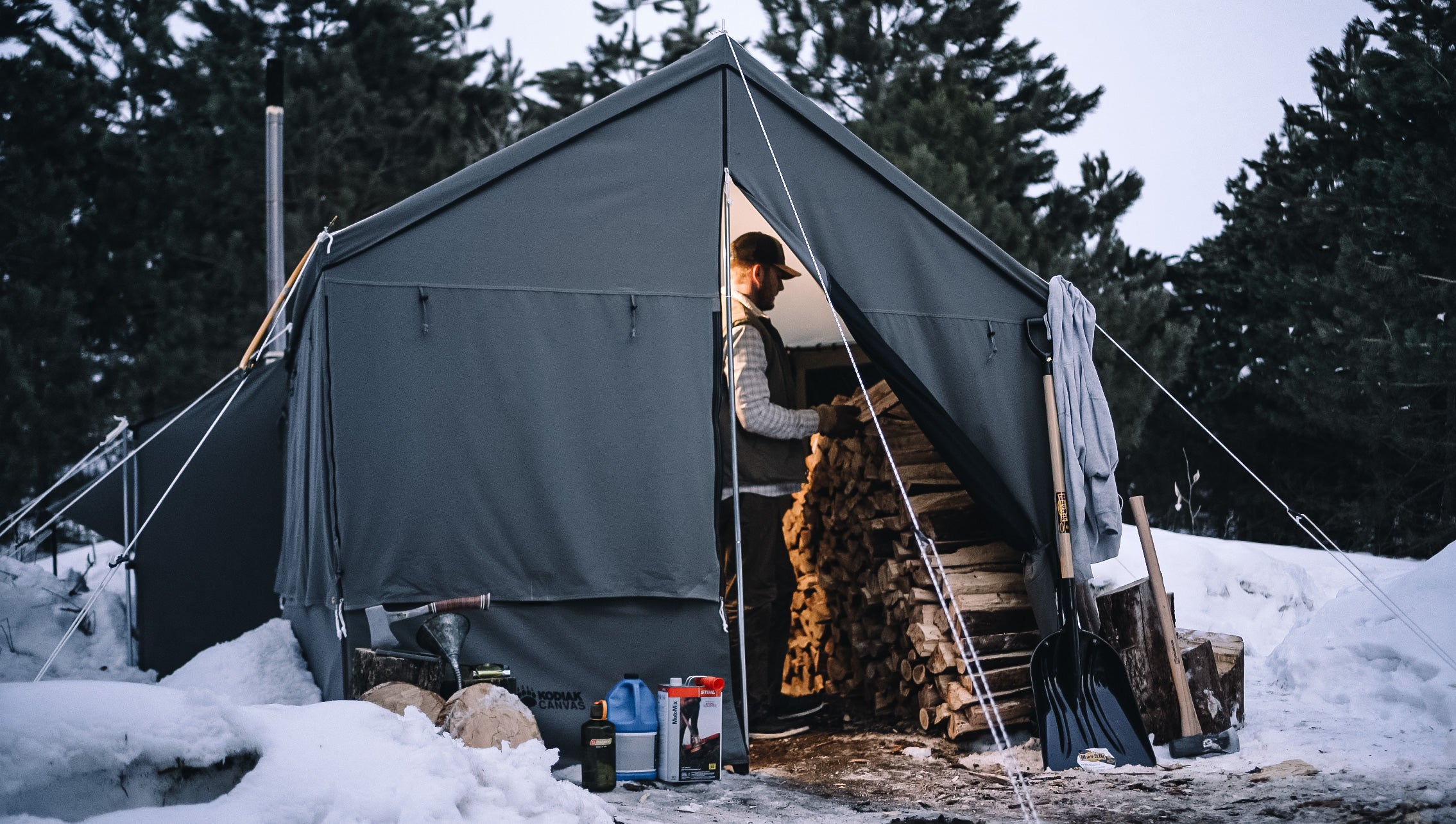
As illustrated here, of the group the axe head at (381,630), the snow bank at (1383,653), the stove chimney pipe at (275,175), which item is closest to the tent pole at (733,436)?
the axe head at (381,630)

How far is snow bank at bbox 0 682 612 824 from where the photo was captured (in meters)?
2.10

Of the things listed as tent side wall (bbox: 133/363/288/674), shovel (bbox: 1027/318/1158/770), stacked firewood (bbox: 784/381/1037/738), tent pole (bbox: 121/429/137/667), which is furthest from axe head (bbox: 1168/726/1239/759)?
tent pole (bbox: 121/429/137/667)

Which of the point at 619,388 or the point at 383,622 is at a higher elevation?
the point at 619,388

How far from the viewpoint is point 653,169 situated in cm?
408

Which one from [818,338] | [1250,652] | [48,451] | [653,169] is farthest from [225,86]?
[1250,652]

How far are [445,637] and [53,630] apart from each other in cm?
334

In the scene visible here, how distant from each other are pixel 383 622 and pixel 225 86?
13410 mm

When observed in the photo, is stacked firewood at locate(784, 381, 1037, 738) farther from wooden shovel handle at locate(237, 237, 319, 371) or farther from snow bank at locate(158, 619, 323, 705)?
wooden shovel handle at locate(237, 237, 319, 371)

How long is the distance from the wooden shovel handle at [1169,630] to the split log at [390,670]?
8.53 ft

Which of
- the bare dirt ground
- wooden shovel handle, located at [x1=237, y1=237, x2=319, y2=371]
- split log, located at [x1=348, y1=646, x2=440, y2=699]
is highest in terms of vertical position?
wooden shovel handle, located at [x1=237, y1=237, x2=319, y2=371]

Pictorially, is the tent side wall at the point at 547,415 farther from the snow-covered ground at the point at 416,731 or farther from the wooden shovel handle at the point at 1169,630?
the wooden shovel handle at the point at 1169,630

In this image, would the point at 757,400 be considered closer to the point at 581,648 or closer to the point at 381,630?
the point at 581,648

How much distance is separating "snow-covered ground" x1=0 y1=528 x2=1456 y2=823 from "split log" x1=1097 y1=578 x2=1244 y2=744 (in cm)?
12

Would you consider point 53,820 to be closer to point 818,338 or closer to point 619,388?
point 619,388
